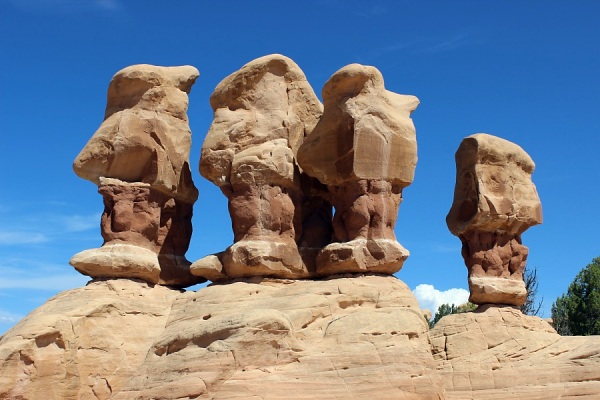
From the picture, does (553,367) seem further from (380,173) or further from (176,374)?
(176,374)

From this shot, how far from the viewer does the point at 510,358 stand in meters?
15.9

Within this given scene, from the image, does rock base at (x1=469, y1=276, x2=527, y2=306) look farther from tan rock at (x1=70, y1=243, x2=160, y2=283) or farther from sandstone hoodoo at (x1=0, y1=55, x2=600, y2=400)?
tan rock at (x1=70, y1=243, x2=160, y2=283)

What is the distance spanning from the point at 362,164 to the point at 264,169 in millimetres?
1689

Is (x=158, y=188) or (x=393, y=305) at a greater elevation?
(x=158, y=188)

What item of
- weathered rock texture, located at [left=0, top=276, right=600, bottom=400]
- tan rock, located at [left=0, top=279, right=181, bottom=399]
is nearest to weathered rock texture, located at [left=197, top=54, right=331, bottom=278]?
weathered rock texture, located at [left=0, top=276, right=600, bottom=400]

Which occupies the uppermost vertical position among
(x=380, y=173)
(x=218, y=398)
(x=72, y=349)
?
(x=380, y=173)

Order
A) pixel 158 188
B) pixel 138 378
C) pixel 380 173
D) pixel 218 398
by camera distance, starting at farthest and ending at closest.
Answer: pixel 158 188 → pixel 380 173 → pixel 138 378 → pixel 218 398

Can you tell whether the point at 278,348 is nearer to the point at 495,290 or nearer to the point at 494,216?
the point at 495,290

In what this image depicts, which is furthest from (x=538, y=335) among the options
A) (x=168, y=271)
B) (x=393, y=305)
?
(x=168, y=271)

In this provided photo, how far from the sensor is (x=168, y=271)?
16.5 m

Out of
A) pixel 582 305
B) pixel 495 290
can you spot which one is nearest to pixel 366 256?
pixel 495 290

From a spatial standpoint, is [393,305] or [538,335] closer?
[393,305]

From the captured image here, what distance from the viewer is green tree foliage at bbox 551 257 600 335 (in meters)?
35.6

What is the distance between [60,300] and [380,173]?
19.7 ft
